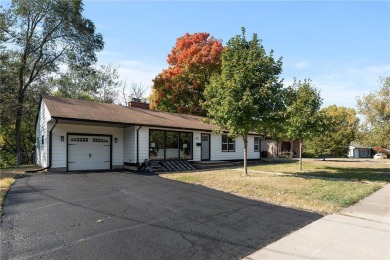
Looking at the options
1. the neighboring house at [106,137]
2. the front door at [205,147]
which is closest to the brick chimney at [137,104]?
the neighboring house at [106,137]

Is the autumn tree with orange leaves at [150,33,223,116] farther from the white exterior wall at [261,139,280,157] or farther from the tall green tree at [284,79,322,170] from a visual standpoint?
the tall green tree at [284,79,322,170]

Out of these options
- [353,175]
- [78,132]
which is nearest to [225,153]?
[353,175]

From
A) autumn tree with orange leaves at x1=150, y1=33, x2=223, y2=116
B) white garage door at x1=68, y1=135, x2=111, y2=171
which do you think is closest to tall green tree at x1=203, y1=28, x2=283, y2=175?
white garage door at x1=68, y1=135, x2=111, y2=171

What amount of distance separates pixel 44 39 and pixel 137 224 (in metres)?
24.7

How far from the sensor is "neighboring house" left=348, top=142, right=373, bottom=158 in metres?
56.7

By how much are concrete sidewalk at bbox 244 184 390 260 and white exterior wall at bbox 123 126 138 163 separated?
11375mm

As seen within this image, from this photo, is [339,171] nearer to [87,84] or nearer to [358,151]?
[87,84]

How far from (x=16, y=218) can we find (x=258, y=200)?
5888 mm

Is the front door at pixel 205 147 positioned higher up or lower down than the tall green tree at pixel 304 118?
lower down

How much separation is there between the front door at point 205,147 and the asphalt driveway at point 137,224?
1108 centimetres

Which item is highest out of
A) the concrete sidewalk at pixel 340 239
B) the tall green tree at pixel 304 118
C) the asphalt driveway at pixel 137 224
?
the tall green tree at pixel 304 118

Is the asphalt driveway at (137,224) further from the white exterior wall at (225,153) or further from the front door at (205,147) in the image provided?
the white exterior wall at (225,153)

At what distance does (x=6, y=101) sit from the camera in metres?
22.8

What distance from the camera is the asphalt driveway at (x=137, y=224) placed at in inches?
167
